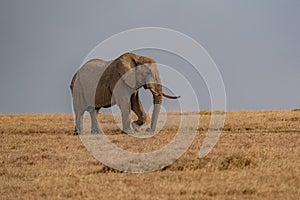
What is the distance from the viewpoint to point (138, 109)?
71.4 feet

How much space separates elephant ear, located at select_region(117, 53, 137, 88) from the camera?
21.6 meters

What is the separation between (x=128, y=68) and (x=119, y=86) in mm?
729

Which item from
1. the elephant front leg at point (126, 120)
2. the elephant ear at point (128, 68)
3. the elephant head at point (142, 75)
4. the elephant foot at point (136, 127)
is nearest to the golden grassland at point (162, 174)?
the elephant foot at point (136, 127)

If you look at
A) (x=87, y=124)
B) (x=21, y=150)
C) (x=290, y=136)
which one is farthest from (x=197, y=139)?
(x=87, y=124)

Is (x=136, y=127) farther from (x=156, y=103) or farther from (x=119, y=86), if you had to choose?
(x=119, y=86)

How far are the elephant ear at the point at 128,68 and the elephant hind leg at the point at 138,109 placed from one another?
0.61 metres

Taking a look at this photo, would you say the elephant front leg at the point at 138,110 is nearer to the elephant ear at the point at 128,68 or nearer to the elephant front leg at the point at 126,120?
the elephant front leg at the point at 126,120

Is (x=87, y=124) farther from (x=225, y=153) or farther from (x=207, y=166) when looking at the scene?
(x=207, y=166)

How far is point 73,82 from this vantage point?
24391 mm

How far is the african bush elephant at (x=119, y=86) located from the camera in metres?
21.4

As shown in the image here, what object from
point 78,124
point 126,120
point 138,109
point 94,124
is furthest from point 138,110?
point 78,124

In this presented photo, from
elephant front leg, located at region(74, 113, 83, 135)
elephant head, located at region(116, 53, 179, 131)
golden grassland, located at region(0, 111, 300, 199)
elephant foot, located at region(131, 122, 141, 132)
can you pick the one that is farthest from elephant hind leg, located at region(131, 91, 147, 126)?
golden grassland, located at region(0, 111, 300, 199)

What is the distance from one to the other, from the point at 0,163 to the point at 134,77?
9.32 m

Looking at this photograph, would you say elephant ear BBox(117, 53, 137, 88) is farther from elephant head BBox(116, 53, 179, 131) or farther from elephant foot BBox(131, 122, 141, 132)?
elephant foot BBox(131, 122, 141, 132)
